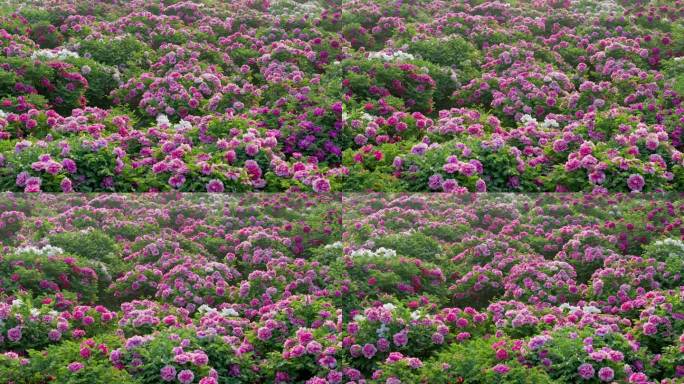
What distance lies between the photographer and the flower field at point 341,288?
641 cm

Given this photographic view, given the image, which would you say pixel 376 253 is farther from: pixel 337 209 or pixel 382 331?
pixel 382 331

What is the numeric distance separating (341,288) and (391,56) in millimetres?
4278

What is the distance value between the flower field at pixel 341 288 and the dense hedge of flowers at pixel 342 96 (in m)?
0.49

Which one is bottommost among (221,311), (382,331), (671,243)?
(221,311)

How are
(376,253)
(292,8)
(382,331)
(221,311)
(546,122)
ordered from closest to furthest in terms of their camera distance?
(382,331) → (221,311) → (376,253) → (546,122) → (292,8)

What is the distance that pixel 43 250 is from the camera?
24.0ft

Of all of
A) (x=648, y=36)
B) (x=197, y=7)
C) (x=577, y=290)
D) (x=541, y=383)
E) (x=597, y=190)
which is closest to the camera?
(x=541, y=383)

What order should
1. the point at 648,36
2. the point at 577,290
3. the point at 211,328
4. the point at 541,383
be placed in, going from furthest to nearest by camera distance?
the point at 648,36 < the point at 577,290 < the point at 211,328 < the point at 541,383

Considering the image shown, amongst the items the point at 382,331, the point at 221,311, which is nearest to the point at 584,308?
the point at 382,331

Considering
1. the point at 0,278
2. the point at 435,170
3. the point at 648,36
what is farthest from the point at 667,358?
the point at 648,36

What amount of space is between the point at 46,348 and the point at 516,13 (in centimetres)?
802

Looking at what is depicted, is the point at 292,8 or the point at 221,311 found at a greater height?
the point at 292,8

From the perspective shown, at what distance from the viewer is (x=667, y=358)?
6492 millimetres

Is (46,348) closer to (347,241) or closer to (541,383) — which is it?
(347,241)
